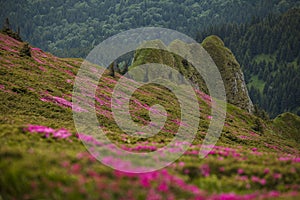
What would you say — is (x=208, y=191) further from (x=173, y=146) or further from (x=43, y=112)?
(x=43, y=112)

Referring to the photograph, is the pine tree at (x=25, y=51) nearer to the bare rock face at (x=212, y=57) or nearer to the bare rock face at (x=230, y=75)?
the bare rock face at (x=212, y=57)

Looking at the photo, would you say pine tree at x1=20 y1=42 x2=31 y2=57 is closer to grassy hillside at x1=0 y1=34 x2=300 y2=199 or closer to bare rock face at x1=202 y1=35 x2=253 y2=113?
grassy hillside at x1=0 y1=34 x2=300 y2=199

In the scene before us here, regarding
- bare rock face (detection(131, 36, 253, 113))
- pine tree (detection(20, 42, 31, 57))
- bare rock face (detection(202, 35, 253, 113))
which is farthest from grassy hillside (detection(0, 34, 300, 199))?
bare rock face (detection(202, 35, 253, 113))

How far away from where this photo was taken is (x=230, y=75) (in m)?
147

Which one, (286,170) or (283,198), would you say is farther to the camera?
(286,170)

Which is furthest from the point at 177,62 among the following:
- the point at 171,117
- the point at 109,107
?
the point at 109,107

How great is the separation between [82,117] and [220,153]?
18.8m

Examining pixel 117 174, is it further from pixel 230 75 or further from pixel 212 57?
pixel 212 57

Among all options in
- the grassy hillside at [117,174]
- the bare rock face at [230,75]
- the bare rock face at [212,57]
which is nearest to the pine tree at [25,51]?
the grassy hillside at [117,174]

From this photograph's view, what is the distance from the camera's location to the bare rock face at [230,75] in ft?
458

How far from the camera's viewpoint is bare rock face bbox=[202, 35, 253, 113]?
140 m

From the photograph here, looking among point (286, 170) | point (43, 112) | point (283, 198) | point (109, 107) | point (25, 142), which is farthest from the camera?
point (109, 107)

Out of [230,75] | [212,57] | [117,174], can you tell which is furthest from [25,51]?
[212,57]

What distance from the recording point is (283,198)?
424 inches
